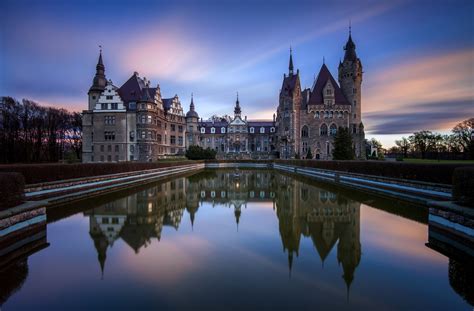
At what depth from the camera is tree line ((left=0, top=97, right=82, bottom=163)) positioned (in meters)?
Answer: 41.2

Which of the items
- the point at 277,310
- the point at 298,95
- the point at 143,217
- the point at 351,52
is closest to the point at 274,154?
the point at 298,95

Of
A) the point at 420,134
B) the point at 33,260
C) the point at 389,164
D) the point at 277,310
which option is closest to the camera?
the point at 277,310

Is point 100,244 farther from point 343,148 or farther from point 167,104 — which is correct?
point 167,104

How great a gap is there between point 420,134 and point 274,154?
46965 mm

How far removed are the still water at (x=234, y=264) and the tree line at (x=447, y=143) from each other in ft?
205

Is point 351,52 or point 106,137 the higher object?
point 351,52

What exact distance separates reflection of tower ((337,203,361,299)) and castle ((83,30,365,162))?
38.5 metres

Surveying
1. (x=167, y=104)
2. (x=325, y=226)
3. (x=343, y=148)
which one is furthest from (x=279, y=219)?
(x=167, y=104)

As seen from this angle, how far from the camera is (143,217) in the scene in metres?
9.09

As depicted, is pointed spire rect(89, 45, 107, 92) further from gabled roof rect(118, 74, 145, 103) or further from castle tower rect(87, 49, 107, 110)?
gabled roof rect(118, 74, 145, 103)

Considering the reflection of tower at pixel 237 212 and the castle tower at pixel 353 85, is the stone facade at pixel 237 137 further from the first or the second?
the reflection of tower at pixel 237 212

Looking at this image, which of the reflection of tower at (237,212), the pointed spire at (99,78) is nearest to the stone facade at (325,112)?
the pointed spire at (99,78)

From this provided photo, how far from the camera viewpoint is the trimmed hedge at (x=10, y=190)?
6770 mm

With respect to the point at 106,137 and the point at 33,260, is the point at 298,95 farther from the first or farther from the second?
the point at 33,260
